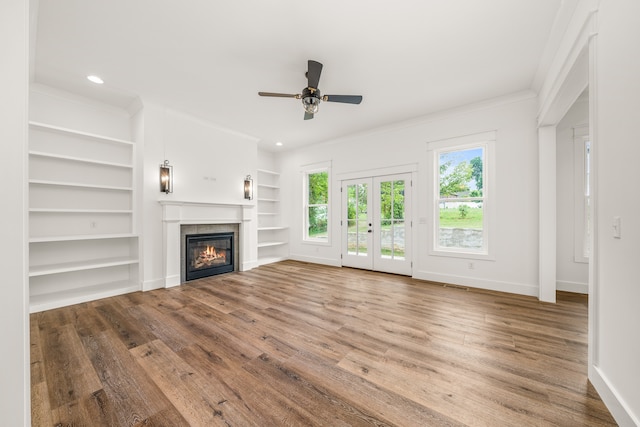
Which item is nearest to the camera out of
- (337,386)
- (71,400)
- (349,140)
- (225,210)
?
(71,400)

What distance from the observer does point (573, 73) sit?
7.58 ft

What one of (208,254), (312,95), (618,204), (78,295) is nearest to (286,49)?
(312,95)

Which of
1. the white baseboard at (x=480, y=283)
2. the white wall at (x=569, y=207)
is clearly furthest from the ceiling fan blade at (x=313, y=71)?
the white wall at (x=569, y=207)

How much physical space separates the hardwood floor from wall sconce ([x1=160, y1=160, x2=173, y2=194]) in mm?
1780

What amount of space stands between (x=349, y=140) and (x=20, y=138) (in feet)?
17.0

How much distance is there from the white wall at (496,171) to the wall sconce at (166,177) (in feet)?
11.6

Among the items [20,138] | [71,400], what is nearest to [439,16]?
[20,138]

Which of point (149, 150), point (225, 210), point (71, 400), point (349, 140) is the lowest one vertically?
point (71, 400)

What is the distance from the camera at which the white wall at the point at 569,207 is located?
3.74 meters

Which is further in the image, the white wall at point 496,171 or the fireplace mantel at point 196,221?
the fireplace mantel at point 196,221

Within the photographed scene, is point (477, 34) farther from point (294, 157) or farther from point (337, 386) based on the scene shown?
point (294, 157)

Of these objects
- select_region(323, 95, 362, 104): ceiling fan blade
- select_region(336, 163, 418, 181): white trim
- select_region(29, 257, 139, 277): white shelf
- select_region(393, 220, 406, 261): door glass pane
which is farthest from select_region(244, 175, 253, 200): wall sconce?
select_region(393, 220, 406, 261): door glass pane

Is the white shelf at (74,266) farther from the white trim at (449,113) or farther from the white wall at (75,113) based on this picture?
the white trim at (449,113)

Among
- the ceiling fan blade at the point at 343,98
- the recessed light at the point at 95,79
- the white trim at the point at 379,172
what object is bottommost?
the white trim at the point at 379,172
